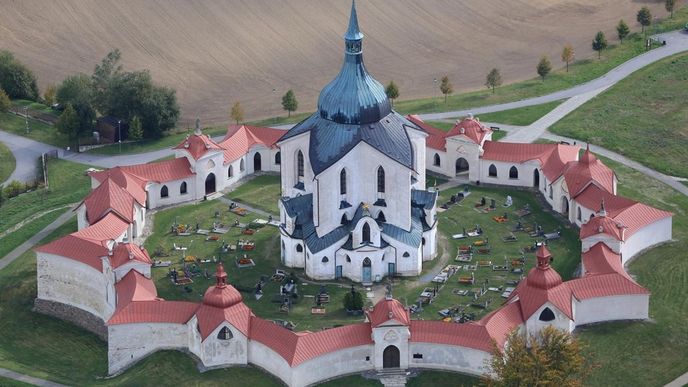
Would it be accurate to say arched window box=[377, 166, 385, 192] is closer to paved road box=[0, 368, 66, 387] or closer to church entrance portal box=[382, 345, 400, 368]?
church entrance portal box=[382, 345, 400, 368]

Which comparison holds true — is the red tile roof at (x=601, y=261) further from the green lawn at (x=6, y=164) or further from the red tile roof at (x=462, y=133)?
the green lawn at (x=6, y=164)

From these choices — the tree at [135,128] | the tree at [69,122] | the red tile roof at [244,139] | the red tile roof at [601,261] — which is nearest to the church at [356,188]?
the red tile roof at [601,261]

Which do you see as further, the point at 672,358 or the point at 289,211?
the point at 289,211

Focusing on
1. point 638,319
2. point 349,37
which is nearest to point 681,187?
point 638,319

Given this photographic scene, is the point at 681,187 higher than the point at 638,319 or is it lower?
higher

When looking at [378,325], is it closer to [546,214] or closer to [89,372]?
[89,372]

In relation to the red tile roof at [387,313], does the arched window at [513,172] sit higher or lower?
higher

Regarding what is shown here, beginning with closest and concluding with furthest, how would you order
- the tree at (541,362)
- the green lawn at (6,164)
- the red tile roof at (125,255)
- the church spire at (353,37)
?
the tree at (541,362)
the red tile roof at (125,255)
the church spire at (353,37)
the green lawn at (6,164)
